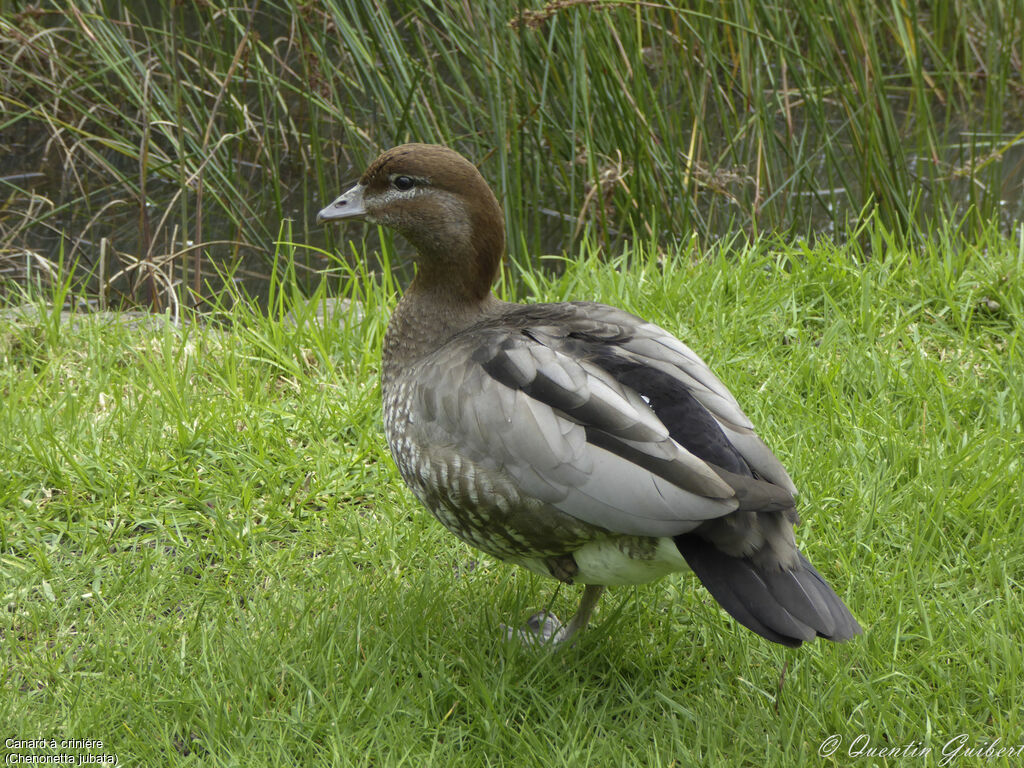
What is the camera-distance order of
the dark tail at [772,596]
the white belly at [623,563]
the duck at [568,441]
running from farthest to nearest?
the white belly at [623,563]
the duck at [568,441]
the dark tail at [772,596]

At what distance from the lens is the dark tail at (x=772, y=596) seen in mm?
2293

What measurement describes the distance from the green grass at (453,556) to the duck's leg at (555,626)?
0.17ft

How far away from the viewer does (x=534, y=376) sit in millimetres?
2668

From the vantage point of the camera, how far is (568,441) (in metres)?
2.55

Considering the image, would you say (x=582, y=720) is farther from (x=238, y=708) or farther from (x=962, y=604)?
(x=962, y=604)

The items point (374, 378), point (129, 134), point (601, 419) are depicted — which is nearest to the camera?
point (601, 419)

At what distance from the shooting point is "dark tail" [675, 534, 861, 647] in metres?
2.29

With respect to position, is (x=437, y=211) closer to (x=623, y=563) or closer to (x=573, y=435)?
(x=573, y=435)

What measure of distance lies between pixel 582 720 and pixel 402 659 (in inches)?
19.8

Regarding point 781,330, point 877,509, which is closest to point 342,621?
point 877,509

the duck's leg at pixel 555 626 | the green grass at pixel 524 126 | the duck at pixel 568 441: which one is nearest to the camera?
the duck at pixel 568 441

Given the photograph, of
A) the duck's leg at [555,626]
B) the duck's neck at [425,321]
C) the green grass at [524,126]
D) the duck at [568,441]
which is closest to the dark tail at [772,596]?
the duck at [568,441]

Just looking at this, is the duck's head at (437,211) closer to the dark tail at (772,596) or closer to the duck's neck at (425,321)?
the duck's neck at (425,321)

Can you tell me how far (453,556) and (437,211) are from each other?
102cm
